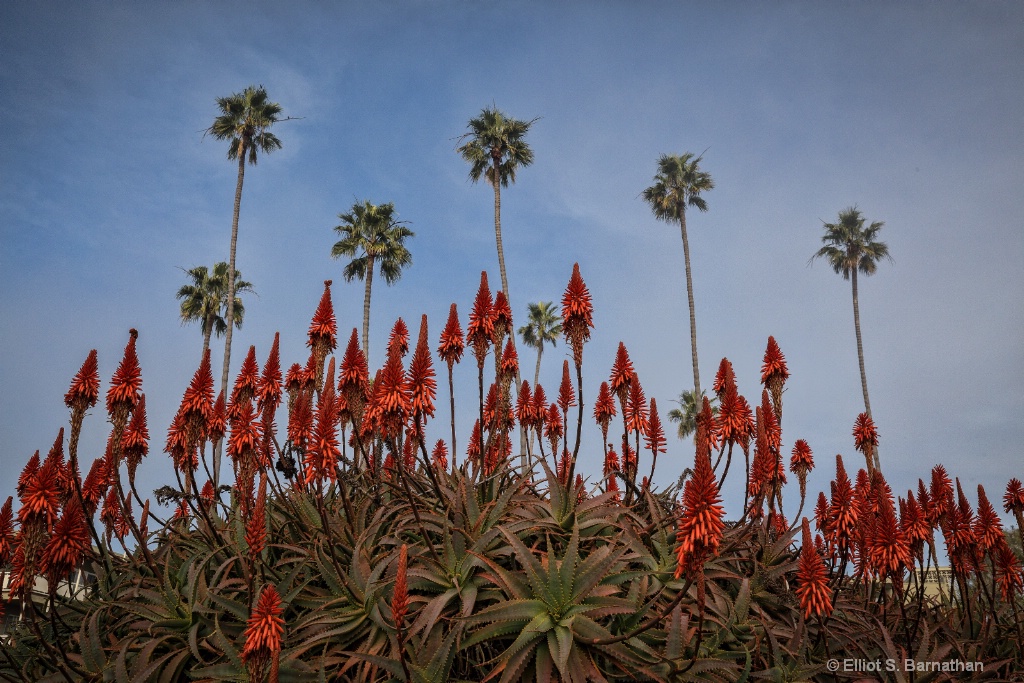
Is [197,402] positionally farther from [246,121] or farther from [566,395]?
[246,121]

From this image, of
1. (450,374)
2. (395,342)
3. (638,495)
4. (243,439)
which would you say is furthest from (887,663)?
(243,439)

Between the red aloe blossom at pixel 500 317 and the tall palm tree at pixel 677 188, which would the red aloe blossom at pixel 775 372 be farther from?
the tall palm tree at pixel 677 188

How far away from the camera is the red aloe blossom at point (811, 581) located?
17.7ft

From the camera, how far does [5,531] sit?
22.0 feet

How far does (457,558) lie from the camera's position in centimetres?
572

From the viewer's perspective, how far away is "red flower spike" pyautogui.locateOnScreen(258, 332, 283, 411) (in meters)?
7.76

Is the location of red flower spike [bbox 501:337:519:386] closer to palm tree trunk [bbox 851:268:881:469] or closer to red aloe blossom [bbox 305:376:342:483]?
red aloe blossom [bbox 305:376:342:483]

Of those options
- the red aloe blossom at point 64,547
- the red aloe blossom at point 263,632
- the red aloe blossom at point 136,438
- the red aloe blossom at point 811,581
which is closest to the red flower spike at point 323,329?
the red aloe blossom at point 136,438

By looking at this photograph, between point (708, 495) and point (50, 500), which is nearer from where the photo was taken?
point (708, 495)

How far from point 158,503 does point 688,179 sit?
130 feet

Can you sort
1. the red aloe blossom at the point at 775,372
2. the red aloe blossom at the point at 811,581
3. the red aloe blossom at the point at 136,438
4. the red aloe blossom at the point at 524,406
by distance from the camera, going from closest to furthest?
1. the red aloe blossom at the point at 811,581
2. the red aloe blossom at the point at 136,438
3. the red aloe blossom at the point at 775,372
4. the red aloe blossom at the point at 524,406

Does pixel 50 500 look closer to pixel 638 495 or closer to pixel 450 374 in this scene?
pixel 450 374

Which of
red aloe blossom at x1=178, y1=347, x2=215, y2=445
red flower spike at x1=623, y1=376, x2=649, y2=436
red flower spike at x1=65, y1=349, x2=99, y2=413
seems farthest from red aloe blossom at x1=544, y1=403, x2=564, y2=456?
red flower spike at x1=65, y1=349, x2=99, y2=413

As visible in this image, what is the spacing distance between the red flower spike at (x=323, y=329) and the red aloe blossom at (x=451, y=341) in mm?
1471
